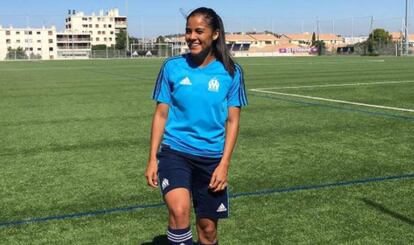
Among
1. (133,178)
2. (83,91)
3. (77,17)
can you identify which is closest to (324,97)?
(83,91)

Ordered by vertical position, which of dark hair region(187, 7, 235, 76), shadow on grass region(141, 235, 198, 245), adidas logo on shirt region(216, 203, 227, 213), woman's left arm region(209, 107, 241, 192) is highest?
dark hair region(187, 7, 235, 76)

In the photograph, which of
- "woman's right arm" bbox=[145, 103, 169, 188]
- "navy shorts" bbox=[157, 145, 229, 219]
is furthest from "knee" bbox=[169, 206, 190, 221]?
"woman's right arm" bbox=[145, 103, 169, 188]

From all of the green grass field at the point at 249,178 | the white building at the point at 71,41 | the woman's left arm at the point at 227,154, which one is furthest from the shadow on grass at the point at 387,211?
the white building at the point at 71,41

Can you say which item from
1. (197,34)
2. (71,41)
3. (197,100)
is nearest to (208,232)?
(197,100)

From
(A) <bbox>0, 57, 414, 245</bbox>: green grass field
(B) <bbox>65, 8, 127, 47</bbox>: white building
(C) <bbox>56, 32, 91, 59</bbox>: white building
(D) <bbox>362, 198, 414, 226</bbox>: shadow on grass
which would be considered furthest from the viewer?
(B) <bbox>65, 8, 127, 47</bbox>: white building

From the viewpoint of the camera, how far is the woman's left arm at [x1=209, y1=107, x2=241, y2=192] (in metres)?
3.46

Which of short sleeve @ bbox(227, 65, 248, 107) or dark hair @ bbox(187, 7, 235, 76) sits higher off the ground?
dark hair @ bbox(187, 7, 235, 76)

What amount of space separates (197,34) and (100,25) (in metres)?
186

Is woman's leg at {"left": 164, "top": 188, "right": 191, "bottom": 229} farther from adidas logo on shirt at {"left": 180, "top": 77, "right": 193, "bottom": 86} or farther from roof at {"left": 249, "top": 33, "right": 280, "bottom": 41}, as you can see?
roof at {"left": 249, "top": 33, "right": 280, "bottom": 41}

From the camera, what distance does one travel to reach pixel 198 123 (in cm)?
351

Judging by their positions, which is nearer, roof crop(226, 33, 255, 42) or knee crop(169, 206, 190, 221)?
knee crop(169, 206, 190, 221)

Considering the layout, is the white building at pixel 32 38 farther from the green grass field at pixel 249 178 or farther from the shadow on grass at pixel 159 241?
the shadow on grass at pixel 159 241

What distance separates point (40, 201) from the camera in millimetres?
5758

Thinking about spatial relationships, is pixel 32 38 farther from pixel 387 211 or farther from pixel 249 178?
pixel 387 211
